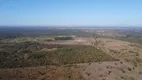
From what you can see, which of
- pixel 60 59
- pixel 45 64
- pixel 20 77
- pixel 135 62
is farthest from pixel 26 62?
pixel 135 62

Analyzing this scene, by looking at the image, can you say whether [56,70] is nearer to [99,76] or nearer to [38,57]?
[99,76]

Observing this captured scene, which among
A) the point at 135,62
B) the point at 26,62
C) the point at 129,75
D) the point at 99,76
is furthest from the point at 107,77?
the point at 26,62

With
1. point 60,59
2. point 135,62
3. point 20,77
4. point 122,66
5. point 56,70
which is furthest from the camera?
point 60,59

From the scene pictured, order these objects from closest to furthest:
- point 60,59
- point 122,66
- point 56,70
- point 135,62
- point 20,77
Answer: point 20,77, point 56,70, point 122,66, point 135,62, point 60,59

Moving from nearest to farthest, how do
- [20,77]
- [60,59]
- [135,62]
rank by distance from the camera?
[20,77] < [135,62] < [60,59]

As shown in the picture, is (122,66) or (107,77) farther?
(122,66)

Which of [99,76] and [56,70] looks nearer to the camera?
[99,76]

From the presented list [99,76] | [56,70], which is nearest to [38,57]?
[56,70]

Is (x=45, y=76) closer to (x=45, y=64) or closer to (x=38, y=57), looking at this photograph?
(x=45, y=64)

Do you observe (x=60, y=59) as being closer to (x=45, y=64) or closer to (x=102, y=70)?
(x=45, y=64)
